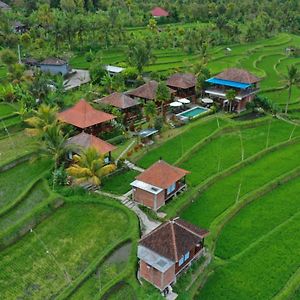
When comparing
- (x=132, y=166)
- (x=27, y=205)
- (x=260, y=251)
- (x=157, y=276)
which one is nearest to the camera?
(x=157, y=276)

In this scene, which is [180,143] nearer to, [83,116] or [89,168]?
[83,116]

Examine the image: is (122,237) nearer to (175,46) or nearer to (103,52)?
(103,52)

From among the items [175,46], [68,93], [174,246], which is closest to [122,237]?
[174,246]

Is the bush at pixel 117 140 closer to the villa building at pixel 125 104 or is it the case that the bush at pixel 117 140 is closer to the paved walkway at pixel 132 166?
the paved walkway at pixel 132 166

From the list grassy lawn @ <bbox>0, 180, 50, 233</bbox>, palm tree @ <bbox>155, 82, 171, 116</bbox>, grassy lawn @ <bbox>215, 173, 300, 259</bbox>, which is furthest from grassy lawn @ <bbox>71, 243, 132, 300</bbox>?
palm tree @ <bbox>155, 82, 171, 116</bbox>

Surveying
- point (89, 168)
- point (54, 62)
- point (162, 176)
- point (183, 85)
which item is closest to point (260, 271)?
point (162, 176)
